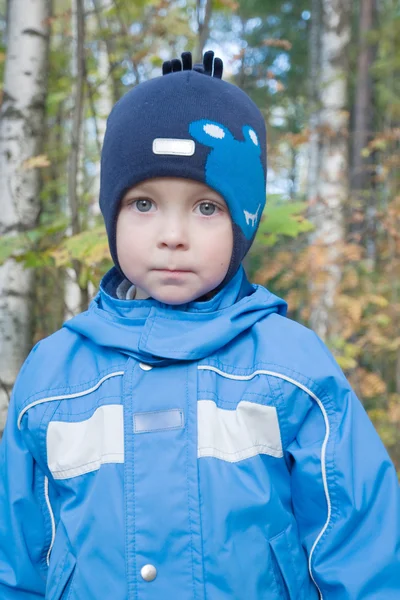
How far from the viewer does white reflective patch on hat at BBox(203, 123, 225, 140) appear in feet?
5.10

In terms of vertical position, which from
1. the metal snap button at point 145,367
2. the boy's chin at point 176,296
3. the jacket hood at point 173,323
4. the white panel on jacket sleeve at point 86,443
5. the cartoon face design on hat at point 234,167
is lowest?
the white panel on jacket sleeve at point 86,443

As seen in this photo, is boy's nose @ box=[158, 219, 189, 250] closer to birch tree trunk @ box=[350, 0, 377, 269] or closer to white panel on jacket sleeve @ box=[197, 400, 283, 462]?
white panel on jacket sleeve @ box=[197, 400, 283, 462]

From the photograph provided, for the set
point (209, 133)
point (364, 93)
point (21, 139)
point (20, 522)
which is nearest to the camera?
point (209, 133)

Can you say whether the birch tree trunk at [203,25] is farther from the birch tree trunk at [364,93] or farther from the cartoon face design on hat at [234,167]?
the birch tree trunk at [364,93]

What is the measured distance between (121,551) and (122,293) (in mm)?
732

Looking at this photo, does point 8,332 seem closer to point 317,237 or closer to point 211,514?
point 211,514

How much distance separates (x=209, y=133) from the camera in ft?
5.10

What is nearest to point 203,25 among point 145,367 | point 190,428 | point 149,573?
point 145,367

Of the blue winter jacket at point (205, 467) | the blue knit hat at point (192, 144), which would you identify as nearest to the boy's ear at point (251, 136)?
the blue knit hat at point (192, 144)

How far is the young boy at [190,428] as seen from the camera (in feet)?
4.77

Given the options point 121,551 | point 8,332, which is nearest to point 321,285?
point 8,332

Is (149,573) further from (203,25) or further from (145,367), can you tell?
(203,25)

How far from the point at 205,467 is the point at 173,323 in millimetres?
378

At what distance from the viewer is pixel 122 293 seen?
1.84 m
